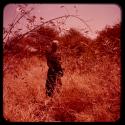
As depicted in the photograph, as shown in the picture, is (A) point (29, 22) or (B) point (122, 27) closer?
(B) point (122, 27)

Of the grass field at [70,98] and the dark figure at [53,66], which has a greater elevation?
the dark figure at [53,66]

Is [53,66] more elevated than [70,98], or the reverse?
[53,66]

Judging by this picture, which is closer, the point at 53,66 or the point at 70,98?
the point at 70,98

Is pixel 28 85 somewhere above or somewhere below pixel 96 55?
below

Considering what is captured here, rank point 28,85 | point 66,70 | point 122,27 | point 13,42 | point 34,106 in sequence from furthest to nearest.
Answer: point 66,70 → point 28,85 → point 34,106 → point 13,42 → point 122,27

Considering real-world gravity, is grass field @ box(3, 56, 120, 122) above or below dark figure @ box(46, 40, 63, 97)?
below

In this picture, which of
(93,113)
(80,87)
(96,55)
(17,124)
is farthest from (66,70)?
(17,124)

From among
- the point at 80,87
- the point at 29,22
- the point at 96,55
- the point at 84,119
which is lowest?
the point at 84,119

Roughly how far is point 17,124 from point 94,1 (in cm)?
138

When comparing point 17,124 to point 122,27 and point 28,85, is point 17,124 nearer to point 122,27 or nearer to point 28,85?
point 122,27

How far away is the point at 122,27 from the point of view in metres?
2.76

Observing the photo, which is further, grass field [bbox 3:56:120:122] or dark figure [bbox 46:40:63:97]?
dark figure [bbox 46:40:63:97]

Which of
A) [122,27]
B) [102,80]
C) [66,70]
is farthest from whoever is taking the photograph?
[66,70]

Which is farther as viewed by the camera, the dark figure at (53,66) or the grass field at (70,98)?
the dark figure at (53,66)
